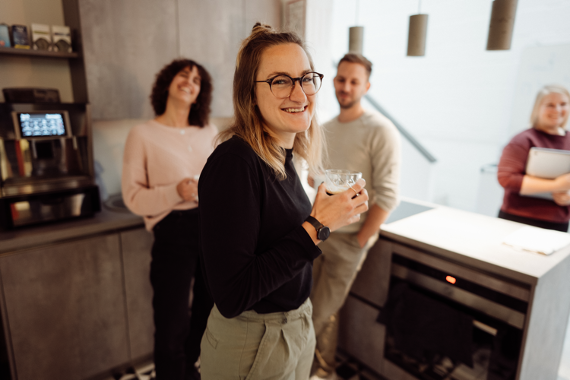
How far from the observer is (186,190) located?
1529mm

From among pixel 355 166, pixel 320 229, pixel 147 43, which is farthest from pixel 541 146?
pixel 147 43

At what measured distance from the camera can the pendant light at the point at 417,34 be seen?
1.65m

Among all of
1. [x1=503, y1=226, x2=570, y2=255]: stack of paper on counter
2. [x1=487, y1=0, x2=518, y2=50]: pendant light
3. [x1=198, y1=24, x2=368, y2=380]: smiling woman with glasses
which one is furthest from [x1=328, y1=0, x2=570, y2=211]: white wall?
[x1=198, y1=24, x2=368, y2=380]: smiling woman with glasses

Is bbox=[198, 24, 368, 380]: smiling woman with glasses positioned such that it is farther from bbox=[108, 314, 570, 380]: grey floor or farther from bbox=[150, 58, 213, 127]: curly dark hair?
bbox=[108, 314, 570, 380]: grey floor

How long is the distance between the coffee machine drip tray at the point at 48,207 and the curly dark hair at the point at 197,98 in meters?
0.60

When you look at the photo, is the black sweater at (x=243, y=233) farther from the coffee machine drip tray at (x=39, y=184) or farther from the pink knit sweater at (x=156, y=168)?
the coffee machine drip tray at (x=39, y=184)

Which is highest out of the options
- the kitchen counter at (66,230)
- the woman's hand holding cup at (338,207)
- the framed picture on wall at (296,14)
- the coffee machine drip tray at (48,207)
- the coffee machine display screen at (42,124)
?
the framed picture on wall at (296,14)

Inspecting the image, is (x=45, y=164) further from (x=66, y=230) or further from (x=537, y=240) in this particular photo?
(x=537, y=240)

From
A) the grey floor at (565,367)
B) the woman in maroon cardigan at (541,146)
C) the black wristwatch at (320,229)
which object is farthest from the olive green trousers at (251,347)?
the grey floor at (565,367)

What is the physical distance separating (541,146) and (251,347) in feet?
6.89

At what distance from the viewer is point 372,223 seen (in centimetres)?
170

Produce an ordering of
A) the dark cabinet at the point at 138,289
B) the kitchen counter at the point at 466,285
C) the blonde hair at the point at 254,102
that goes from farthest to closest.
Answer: the dark cabinet at the point at 138,289, the kitchen counter at the point at 466,285, the blonde hair at the point at 254,102

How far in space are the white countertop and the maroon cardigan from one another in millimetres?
285

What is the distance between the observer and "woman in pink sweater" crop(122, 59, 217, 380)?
1.59 meters
